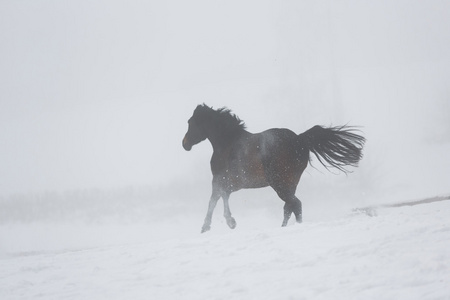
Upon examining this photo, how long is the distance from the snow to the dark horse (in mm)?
2175

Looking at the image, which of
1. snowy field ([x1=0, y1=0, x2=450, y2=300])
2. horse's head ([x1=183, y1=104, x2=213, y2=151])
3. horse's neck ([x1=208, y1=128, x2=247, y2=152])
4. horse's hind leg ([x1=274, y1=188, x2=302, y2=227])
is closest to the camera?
snowy field ([x1=0, y1=0, x2=450, y2=300])

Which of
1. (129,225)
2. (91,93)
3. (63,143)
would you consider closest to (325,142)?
(129,225)

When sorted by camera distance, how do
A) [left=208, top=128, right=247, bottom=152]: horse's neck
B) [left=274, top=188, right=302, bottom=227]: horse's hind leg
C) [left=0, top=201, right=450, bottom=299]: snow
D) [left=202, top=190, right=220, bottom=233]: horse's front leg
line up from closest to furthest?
1. [left=0, top=201, right=450, bottom=299]: snow
2. [left=274, top=188, right=302, bottom=227]: horse's hind leg
3. [left=202, top=190, right=220, bottom=233]: horse's front leg
4. [left=208, top=128, right=247, bottom=152]: horse's neck

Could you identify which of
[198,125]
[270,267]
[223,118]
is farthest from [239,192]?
[270,267]

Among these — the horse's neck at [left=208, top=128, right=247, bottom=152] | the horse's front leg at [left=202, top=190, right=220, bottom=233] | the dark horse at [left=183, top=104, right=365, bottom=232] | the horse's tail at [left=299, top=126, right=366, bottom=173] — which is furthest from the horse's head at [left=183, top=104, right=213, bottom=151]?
the horse's tail at [left=299, top=126, right=366, bottom=173]

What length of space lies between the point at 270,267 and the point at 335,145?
14.5 feet

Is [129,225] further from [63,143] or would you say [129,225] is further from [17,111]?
[17,111]

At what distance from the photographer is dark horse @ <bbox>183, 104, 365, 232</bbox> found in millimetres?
8242

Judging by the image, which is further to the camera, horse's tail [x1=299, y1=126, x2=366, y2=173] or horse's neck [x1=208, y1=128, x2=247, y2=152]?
horse's neck [x1=208, y1=128, x2=247, y2=152]

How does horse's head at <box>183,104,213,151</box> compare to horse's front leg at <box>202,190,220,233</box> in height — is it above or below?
above

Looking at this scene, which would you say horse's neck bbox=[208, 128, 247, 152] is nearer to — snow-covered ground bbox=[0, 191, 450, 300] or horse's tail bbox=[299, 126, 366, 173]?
horse's tail bbox=[299, 126, 366, 173]

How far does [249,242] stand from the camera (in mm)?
5473

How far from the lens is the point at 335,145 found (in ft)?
27.2

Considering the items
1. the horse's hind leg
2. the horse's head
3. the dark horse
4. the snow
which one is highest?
the horse's head
